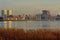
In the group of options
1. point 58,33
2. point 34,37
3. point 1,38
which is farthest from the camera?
point 58,33

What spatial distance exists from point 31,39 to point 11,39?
3.18 feet

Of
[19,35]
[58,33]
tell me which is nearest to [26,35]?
[19,35]

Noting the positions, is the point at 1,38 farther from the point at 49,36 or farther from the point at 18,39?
the point at 49,36

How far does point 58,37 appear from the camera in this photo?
11125 mm

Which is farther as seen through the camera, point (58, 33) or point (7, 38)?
point (58, 33)

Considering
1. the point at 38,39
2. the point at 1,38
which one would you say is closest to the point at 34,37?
the point at 38,39

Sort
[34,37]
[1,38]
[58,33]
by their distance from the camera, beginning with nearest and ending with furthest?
[1,38]
[34,37]
[58,33]

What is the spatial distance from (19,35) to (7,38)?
2.62 feet

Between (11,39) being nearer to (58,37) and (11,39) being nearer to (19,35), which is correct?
(19,35)

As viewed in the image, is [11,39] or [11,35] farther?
[11,35]

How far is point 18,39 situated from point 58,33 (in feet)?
8.74

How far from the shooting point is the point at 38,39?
11.0m

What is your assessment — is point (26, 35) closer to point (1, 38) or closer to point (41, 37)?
point (41, 37)

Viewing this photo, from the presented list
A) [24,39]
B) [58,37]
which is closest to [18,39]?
[24,39]
